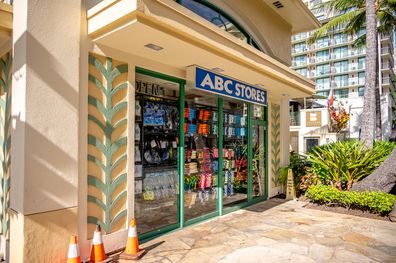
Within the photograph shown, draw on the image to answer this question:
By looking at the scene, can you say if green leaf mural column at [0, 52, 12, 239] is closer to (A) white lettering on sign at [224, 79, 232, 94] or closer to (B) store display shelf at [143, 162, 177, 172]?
(B) store display shelf at [143, 162, 177, 172]

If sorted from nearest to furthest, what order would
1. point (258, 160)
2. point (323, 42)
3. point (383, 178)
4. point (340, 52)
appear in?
point (383, 178) → point (258, 160) → point (340, 52) → point (323, 42)

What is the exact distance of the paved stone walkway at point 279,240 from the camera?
4.16 m

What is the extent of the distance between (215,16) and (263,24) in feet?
7.46

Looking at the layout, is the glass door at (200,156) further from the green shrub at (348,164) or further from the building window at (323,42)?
the building window at (323,42)

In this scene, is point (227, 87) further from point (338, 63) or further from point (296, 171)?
point (338, 63)

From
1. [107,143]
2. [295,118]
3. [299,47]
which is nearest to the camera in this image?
[107,143]

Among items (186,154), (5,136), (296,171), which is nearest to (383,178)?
(296,171)

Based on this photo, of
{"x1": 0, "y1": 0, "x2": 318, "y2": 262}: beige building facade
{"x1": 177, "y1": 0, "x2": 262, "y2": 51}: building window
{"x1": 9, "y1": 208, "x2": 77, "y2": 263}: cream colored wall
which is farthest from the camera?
{"x1": 177, "y1": 0, "x2": 262, "y2": 51}: building window

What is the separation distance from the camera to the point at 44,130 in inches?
140

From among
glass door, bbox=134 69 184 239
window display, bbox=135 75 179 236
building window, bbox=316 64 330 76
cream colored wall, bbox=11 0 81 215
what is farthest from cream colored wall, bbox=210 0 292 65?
building window, bbox=316 64 330 76

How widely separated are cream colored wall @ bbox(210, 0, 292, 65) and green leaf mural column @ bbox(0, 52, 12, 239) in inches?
171

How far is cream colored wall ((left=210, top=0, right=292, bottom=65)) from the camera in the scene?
6.89 metres

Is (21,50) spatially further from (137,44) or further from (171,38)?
(171,38)

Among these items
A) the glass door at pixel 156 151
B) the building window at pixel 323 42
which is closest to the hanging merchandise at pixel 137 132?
the glass door at pixel 156 151
